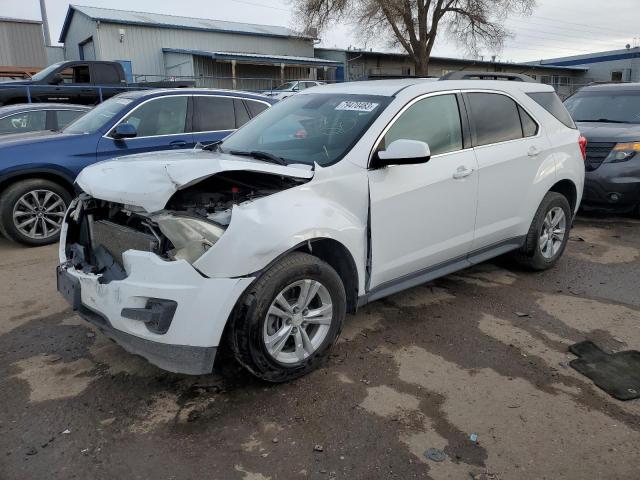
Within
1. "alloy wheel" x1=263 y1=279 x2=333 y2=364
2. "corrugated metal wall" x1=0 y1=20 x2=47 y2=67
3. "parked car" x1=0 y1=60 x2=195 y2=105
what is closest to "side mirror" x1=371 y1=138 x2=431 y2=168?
"alloy wheel" x1=263 y1=279 x2=333 y2=364

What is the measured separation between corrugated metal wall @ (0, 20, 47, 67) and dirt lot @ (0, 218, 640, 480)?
79.0ft

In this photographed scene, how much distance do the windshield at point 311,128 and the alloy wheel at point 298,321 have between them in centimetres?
85

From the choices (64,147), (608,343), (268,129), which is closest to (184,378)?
(268,129)

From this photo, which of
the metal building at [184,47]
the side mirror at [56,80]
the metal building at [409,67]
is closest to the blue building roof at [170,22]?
the metal building at [184,47]

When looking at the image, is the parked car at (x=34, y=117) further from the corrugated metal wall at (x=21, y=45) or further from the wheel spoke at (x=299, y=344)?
the corrugated metal wall at (x=21, y=45)

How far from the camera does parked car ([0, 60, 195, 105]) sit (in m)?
12.0

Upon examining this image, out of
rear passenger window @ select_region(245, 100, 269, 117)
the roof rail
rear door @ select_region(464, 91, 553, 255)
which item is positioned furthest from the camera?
rear passenger window @ select_region(245, 100, 269, 117)

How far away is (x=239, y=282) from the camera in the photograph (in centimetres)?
274

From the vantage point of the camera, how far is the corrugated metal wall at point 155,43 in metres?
27.7

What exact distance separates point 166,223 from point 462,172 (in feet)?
7.38

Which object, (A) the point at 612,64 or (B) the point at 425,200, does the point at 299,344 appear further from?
(A) the point at 612,64

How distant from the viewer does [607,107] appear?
25.9ft

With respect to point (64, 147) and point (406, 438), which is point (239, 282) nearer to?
point (406, 438)

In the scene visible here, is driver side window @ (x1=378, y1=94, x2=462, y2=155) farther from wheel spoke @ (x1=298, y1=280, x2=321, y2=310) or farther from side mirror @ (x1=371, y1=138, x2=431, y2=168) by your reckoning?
wheel spoke @ (x1=298, y1=280, x2=321, y2=310)
